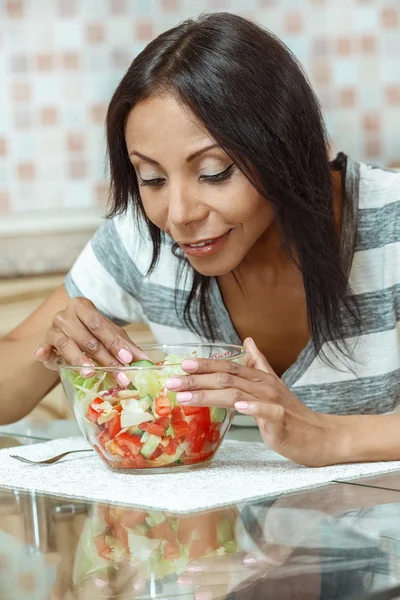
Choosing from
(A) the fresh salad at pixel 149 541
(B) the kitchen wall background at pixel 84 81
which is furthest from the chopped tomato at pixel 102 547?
(B) the kitchen wall background at pixel 84 81

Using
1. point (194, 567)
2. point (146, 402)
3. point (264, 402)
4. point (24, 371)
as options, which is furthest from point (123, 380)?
point (24, 371)

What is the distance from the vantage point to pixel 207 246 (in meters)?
1.28

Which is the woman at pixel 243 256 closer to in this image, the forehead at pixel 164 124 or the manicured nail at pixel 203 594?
the forehead at pixel 164 124

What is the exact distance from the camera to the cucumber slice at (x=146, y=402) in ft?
3.34

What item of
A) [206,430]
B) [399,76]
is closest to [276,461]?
[206,430]

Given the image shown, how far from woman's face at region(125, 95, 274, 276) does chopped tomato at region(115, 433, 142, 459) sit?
0.31 meters

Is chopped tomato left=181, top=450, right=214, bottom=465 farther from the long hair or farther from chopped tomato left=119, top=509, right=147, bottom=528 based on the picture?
the long hair

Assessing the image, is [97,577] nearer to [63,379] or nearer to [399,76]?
[63,379]

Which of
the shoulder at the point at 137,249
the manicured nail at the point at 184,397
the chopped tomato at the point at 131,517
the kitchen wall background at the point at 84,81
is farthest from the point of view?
the kitchen wall background at the point at 84,81

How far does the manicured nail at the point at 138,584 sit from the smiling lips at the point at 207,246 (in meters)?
0.67

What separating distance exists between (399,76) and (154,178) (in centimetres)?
142

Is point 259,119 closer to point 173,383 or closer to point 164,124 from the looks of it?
point 164,124

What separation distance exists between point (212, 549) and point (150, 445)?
0.32 m

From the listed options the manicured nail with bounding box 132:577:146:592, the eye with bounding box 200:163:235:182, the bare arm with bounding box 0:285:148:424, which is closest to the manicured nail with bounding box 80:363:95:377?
the bare arm with bounding box 0:285:148:424
